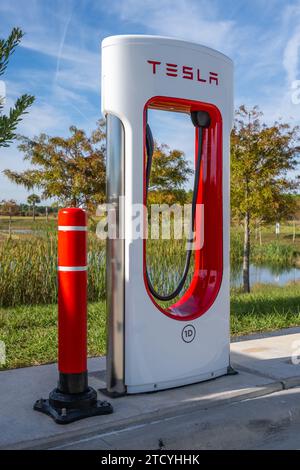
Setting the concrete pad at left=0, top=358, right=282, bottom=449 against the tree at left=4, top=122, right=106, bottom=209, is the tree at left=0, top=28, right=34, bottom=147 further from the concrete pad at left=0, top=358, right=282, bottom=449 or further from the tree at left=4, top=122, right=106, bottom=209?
the tree at left=4, top=122, right=106, bottom=209

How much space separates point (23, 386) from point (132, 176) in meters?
1.82

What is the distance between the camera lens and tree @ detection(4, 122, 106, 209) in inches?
487

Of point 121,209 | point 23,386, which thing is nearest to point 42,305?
point 23,386

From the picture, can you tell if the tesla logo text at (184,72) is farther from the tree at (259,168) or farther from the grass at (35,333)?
the tree at (259,168)

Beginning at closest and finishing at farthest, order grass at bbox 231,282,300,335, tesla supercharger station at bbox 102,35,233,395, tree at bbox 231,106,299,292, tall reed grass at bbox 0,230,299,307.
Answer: tesla supercharger station at bbox 102,35,233,395, grass at bbox 231,282,300,335, tall reed grass at bbox 0,230,299,307, tree at bbox 231,106,299,292

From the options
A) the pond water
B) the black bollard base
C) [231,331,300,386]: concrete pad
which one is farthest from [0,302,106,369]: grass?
the pond water

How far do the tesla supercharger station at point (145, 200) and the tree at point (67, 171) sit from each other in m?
7.98

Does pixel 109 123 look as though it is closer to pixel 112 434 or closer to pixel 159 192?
pixel 112 434

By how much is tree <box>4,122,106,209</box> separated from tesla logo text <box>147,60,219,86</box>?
26.4 ft

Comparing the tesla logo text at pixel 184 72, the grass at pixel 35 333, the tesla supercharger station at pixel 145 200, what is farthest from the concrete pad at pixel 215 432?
the tesla logo text at pixel 184 72

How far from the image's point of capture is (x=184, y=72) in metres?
4.26

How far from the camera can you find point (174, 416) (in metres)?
3.81

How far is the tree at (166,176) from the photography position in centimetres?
1148
